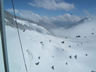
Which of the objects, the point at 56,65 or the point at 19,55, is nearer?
the point at 19,55

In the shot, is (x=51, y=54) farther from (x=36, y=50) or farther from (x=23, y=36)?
(x=23, y=36)

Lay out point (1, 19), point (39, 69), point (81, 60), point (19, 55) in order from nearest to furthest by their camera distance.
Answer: point (1, 19) < point (19, 55) < point (39, 69) < point (81, 60)

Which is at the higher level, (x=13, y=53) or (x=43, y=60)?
(x=13, y=53)

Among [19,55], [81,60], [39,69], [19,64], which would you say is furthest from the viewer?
[81,60]

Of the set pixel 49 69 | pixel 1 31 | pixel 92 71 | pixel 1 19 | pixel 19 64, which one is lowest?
pixel 92 71

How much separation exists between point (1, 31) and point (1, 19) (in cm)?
17

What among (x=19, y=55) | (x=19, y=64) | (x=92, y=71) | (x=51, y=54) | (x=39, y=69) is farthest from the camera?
(x=51, y=54)

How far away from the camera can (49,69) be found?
58.9 ft

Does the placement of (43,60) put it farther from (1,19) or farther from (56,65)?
(1,19)

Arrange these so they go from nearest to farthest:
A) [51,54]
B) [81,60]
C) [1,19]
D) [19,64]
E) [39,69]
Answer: [1,19] → [19,64] → [39,69] → [51,54] → [81,60]

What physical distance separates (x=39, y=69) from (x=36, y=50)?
490 cm

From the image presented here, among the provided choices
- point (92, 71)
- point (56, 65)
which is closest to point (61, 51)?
point (56, 65)

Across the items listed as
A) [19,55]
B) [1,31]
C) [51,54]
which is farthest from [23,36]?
[1,31]

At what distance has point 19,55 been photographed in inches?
559
